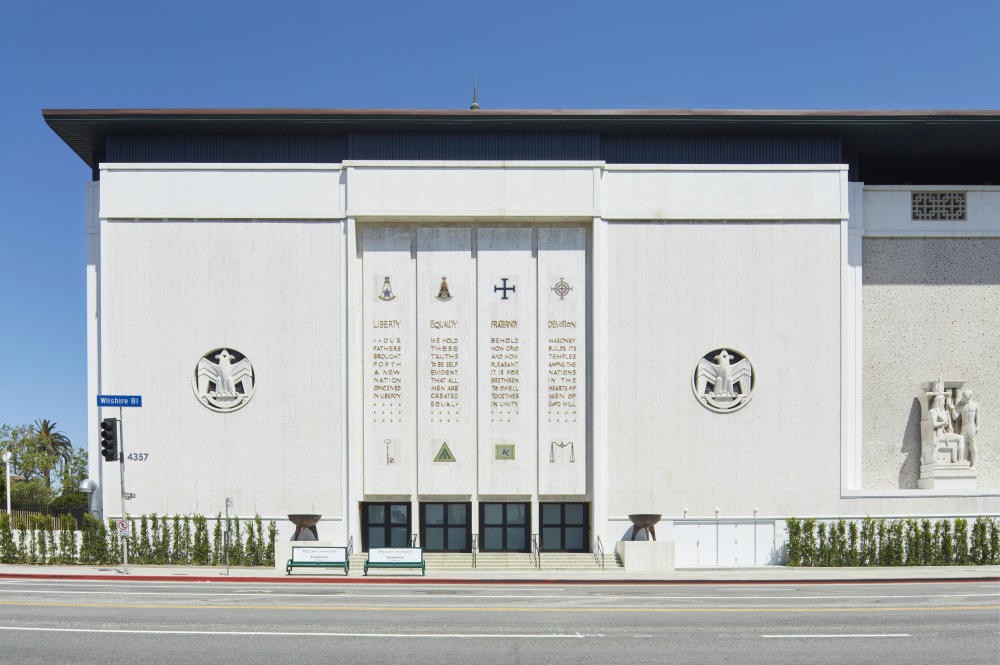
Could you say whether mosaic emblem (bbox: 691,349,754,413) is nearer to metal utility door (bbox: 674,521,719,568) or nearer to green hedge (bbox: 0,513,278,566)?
metal utility door (bbox: 674,521,719,568)

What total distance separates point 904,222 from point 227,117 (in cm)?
2639

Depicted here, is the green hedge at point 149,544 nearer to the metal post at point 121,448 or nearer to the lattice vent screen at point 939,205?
the metal post at point 121,448

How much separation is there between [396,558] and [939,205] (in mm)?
24730

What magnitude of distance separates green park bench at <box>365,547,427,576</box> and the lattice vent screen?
23.1 meters

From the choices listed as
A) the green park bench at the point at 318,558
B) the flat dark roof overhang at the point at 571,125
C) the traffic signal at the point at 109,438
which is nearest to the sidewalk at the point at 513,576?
the green park bench at the point at 318,558

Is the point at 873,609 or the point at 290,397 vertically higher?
the point at 290,397

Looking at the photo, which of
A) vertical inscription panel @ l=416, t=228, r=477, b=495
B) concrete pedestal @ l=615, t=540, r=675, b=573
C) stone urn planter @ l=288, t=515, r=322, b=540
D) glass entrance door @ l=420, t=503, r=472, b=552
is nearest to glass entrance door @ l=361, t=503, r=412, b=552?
glass entrance door @ l=420, t=503, r=472, b=552

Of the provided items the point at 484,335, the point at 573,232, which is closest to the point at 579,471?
the point at 484,335

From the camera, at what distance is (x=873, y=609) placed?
16.9 meters

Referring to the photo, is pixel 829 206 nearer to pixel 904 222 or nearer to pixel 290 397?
pixel 904 222

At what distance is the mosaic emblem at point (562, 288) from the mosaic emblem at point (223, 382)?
11.8 metres

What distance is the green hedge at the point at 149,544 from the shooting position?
2605cm

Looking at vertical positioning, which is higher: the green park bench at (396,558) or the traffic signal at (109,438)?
the traffic signal at (109,438)

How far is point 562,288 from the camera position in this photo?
2775 cm
